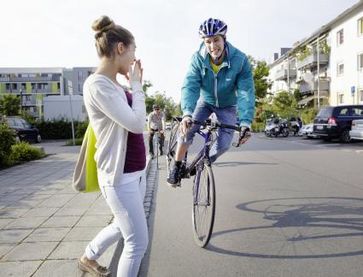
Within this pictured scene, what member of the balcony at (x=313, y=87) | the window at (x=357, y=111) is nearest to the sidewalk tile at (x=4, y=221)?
the window at (x=357, y=111)

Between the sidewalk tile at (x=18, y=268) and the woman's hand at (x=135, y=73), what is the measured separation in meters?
1.93

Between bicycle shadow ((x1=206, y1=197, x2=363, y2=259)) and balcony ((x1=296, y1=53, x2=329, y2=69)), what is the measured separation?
44174 mm

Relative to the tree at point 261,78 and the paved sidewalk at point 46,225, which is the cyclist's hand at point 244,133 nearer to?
the paved sidewalk at point 46,225

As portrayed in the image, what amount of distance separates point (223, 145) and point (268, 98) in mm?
58572

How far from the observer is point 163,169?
40.3 ft

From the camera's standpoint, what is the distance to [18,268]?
13.1ft

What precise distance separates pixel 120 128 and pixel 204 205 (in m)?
2.20

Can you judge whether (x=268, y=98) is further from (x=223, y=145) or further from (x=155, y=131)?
(x=223, y=145)

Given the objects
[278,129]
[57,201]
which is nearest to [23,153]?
[57,201]

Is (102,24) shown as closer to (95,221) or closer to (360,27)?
(95,221)

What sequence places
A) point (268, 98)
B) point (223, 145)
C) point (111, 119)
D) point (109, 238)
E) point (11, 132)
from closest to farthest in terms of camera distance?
point (111, 119) < point (109, 238) < point (223, 145) < point (11, 132) < point (268, 98)

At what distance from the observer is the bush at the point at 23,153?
561 inches

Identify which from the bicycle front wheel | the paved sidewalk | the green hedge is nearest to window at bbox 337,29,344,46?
the green hedge

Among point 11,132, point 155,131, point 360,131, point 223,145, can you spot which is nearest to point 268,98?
point 360,131
